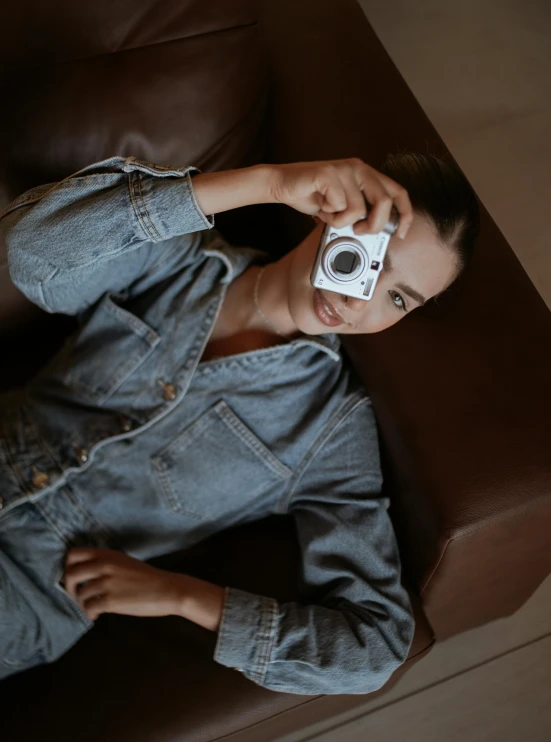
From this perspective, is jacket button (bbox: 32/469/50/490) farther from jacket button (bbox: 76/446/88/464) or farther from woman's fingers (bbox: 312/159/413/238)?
woman's fingers (bbox: 312/159/413/238)

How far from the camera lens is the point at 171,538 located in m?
1.12

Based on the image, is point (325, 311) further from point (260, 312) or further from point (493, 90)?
point (493, 90)

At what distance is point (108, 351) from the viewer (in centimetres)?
109

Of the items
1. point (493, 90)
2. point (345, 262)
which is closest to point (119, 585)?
point (345, 262)

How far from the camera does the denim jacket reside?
1000mm

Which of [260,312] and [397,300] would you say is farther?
[260,312]

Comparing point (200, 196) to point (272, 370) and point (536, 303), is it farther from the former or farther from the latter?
point (536, 303)

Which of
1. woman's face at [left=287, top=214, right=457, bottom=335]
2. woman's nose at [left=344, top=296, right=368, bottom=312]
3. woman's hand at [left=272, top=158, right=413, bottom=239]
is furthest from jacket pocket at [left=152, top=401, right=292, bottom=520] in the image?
woman's hand at [left=272, top=158, right=413, bottom=239]

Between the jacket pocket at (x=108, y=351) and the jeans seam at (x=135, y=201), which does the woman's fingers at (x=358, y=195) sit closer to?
the jeans seam at (x=135, y=201)

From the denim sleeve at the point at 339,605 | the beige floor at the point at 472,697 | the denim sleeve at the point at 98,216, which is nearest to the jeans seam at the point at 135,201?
the denim sleeve at the point at 98,216

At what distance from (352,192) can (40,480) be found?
0.67 metres

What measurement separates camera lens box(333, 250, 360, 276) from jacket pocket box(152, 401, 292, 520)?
35cm

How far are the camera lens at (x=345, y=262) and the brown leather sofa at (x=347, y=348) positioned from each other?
22 cm

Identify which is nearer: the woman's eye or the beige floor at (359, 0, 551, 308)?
the woman's eye
